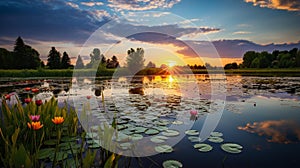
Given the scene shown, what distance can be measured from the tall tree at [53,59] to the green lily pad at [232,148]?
136 ft

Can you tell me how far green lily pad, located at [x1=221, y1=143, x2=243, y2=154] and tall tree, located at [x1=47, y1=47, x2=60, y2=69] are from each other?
136 ft

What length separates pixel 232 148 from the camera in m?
2.78

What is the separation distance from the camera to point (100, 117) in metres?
4.23

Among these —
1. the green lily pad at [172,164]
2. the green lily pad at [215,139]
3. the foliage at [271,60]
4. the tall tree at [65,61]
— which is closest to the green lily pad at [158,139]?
the green lily pad at [172,164]

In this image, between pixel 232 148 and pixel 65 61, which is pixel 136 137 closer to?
pixel 232 148

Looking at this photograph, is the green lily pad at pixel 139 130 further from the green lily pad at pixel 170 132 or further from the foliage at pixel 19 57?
the foliage at pixel 19 57

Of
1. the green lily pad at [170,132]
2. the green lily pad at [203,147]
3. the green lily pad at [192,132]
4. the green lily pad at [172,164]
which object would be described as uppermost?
the green lily pad at [170,132]

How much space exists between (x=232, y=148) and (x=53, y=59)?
42.6m

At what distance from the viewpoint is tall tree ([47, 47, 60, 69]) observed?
1517 inches

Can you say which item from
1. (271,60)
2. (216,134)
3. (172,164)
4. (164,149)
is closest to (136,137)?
(164,149)

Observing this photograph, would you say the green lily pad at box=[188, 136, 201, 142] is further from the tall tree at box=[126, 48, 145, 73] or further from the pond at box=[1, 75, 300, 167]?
the tall tree at box=[126, 48, 145, 73]

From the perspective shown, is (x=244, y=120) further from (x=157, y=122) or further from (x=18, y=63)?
(x=18, y=63)

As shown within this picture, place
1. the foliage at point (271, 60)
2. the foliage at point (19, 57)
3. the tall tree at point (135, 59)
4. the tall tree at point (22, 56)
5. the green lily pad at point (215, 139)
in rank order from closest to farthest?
the green lily pad at point (215, 139) → the tall tree at point (135, 59) → the foliage at point (19, 57) → the tall tree at point (22, 56) → the foliage at point (271, 60)

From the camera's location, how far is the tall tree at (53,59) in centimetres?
3853
